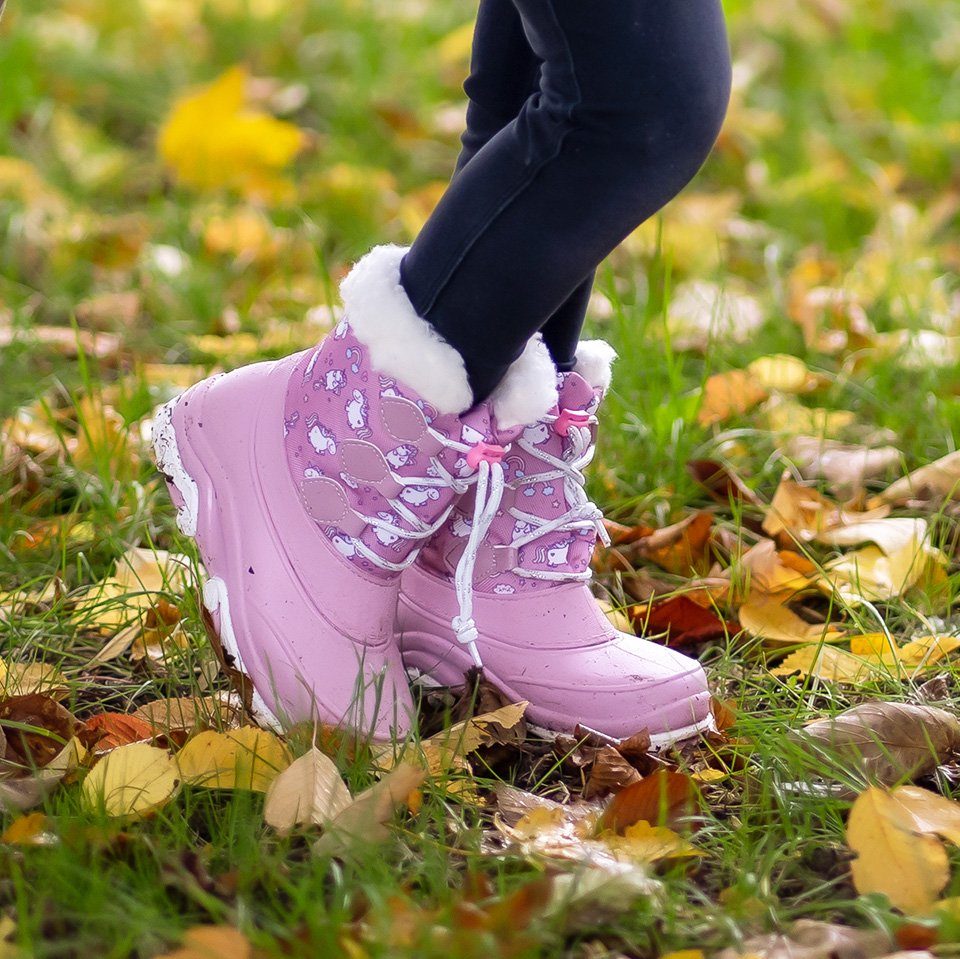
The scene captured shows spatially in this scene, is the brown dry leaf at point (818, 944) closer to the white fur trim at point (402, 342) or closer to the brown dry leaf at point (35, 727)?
the white fur trim at point (402, 342)

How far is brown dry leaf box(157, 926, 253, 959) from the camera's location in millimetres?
766

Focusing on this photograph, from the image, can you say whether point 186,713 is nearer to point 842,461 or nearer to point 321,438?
point 321,438

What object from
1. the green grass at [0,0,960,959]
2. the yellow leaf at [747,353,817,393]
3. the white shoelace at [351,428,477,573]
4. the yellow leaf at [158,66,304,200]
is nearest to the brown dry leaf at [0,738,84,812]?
the green grass at [0,0,960,959]

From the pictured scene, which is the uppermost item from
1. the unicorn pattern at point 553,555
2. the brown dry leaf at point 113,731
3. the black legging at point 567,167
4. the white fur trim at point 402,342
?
the black legging at point 567,167

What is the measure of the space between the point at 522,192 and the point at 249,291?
1138mm

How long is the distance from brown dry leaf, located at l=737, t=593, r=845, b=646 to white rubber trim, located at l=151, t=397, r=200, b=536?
56 centimetres

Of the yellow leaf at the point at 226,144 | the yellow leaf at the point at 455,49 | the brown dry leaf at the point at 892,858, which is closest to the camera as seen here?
the brown dry leaf at the point at 892,858

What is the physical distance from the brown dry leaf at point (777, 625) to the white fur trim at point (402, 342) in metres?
0.43

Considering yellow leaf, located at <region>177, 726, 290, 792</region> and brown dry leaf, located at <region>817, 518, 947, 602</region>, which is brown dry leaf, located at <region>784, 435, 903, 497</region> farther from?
yellow leaf, located at <region>177, 726, 290, 792</region>

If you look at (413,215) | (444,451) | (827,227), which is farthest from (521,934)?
(827,227)

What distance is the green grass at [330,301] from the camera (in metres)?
0.86

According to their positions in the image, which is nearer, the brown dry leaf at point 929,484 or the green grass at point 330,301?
the green grass at point 330,301

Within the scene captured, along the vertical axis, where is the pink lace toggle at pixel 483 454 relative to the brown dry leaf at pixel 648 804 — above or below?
above

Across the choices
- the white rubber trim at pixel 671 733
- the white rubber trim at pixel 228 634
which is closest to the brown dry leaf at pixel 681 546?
the white rubber trim at pixel 671 733
